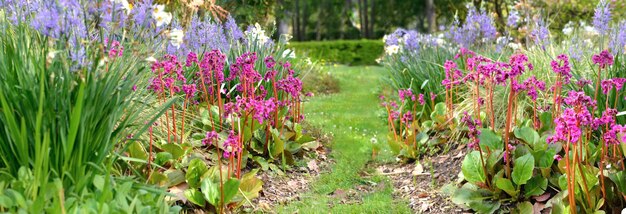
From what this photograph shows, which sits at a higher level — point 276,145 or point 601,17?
point 601,17

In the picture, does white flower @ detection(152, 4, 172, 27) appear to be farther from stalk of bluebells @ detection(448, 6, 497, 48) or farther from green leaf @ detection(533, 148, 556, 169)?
stalk of bluebells @ detection(448, 6, 497, 48)

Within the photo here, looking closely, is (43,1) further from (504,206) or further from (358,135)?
(358,135)

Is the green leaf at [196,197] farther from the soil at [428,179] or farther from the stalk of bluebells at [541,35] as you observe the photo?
the stalk of bluebells at [541,35]

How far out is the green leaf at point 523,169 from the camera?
3.28 m

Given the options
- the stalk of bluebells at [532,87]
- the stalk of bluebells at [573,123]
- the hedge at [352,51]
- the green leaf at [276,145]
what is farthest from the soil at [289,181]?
the hedge at [352,51]

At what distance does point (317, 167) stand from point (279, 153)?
0.42 m

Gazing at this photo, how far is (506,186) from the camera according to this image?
11.1 feet

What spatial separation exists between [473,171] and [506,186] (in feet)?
0.76

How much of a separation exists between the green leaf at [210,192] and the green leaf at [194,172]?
7.7 inches

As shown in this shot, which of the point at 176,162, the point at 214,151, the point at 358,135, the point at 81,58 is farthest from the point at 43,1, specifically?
the point at 358,135

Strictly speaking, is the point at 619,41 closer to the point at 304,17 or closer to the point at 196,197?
the point at 196,197

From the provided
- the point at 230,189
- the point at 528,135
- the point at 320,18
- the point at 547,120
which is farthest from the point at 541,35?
the point at 320,18

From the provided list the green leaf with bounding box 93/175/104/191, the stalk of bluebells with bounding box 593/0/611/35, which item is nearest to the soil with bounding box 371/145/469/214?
the stalk of bluebells with bounding box 593/0/611/35

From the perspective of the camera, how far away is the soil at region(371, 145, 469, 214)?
12.6ft
